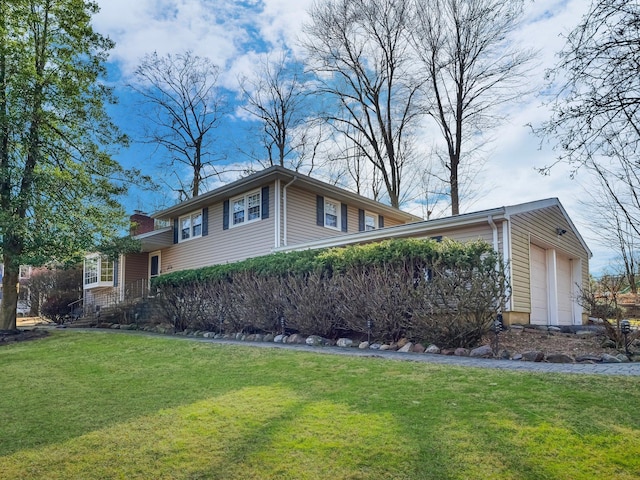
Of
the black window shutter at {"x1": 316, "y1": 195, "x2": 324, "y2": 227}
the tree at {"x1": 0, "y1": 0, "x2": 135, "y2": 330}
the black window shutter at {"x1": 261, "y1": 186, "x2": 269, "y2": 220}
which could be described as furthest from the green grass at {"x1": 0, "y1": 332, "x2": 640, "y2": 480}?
the black window shutter at {"x1": 316, "y1": 195, "x2": 324, "y2": 227}

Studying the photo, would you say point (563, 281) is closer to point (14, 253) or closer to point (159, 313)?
point (159, 313)

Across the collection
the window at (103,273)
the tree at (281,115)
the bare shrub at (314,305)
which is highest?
the tree at (281,115)

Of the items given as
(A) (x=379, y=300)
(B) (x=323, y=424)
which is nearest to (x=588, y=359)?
(A) (x=379, y=300)

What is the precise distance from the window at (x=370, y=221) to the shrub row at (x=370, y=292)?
7.91 meters

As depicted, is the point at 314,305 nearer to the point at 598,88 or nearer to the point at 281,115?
the point at 598,88

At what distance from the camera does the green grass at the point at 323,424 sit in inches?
114

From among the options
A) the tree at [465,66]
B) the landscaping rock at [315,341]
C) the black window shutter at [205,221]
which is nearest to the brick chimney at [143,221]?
the black window shutter at [205,221]

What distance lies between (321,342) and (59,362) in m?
4.68

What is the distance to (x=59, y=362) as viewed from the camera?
24.9 feet

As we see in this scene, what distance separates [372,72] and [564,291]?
13.6 m

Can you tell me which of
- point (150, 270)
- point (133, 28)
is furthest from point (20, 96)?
point (150, 270)

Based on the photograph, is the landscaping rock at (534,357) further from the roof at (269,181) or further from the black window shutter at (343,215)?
the black window shutter at (343,215)

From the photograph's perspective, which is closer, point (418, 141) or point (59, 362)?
point (59, 362)

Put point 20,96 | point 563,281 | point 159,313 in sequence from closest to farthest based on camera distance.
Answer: point 20,96 < point 159,313 < point 563,281
